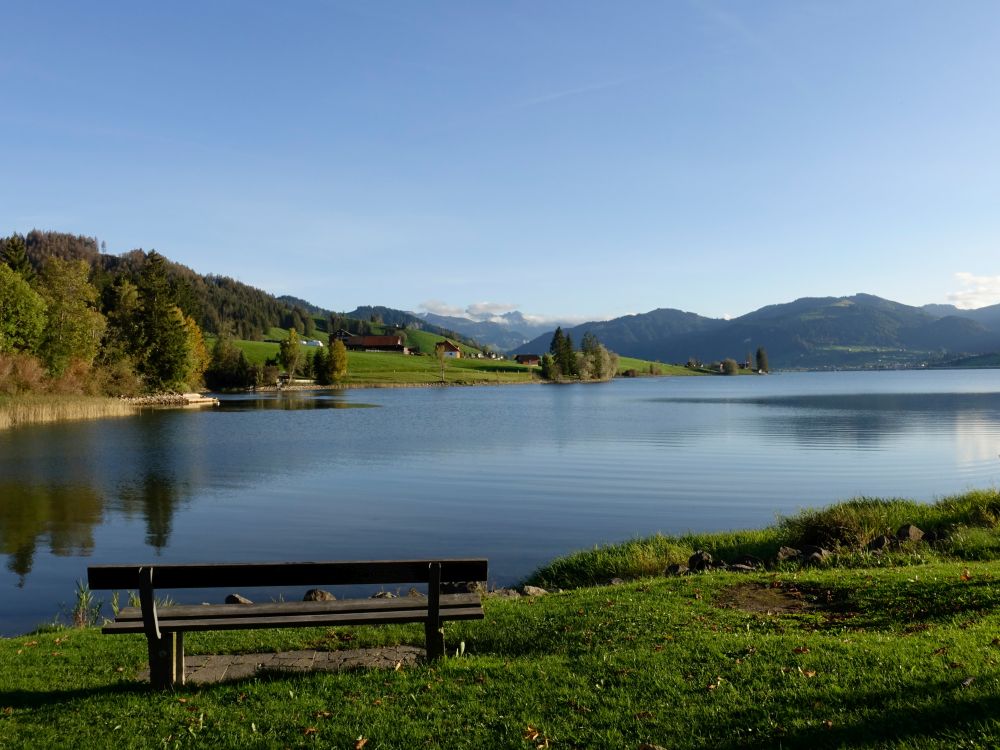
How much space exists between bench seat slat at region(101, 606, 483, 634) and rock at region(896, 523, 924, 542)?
1331cm

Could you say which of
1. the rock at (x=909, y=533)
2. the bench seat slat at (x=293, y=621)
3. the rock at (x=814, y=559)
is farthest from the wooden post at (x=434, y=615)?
the rock at (x=909, y=533)

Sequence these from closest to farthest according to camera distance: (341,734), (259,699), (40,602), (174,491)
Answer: (341,734) < (259,699) < (40,602) < (174,491)

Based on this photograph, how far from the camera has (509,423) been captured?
63.6 metres

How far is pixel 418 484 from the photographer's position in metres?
31.1

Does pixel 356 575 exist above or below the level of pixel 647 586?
above

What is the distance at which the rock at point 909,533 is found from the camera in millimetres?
17053

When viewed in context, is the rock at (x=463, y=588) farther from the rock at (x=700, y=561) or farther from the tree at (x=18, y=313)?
the tree at (x=18, y=313)

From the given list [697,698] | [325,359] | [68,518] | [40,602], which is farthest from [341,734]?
[325,359]

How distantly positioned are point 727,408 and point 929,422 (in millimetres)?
24798

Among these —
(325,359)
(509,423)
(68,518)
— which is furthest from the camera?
(325,359)

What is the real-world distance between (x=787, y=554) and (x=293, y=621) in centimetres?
1214

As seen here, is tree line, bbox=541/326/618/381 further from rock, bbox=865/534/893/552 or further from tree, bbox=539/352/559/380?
rock, bbox=865/534/893/552

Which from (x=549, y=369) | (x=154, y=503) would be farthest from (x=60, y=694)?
(x=549, y=369)

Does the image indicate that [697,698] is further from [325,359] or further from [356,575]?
[325,359]
